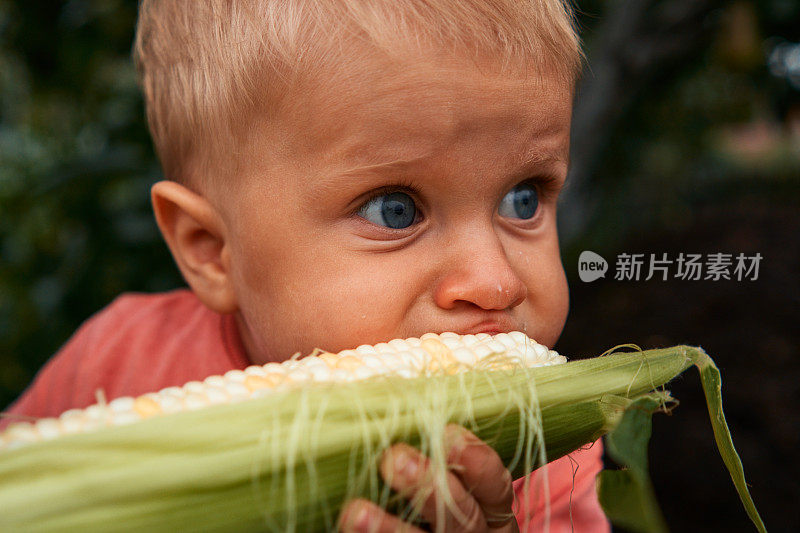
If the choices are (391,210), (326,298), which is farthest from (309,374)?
(391,210)

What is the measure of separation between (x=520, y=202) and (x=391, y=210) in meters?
0.29

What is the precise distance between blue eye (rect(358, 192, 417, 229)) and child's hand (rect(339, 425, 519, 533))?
18.5 inches

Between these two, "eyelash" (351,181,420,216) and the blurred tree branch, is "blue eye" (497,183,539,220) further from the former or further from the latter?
the blurred tree branch

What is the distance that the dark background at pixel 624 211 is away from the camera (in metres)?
2.54

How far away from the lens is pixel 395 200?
1225 millimetres

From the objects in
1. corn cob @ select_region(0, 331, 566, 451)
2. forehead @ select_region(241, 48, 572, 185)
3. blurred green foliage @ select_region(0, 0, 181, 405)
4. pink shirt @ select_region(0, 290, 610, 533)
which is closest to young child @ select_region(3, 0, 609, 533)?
forehead @ select_region(241, 48, 572, 185)

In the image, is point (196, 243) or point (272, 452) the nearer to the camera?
point (272, 452)

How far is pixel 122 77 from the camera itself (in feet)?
8.76

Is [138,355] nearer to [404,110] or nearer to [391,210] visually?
[391,210]

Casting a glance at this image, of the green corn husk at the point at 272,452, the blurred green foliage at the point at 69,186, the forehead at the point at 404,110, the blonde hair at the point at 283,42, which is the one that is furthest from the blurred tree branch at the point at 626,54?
the green corn husk at the point at 272,452

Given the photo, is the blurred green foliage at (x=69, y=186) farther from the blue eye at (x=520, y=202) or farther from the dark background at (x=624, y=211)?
the blue eye at (x=520, y=202)

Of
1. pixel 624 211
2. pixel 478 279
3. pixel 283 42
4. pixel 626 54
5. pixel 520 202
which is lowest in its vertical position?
pixel 624 211

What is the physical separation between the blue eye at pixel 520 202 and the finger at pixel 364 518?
0.67 m

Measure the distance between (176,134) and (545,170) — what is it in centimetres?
82
